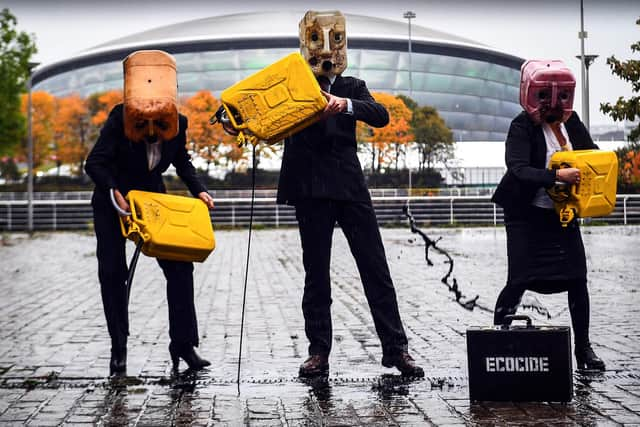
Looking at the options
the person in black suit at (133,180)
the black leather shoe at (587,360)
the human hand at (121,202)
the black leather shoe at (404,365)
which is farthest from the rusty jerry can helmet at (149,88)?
the black leather shoe at (587,360)

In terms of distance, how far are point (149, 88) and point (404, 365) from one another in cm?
200

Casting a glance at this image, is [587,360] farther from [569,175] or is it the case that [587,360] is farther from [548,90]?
[548,90]

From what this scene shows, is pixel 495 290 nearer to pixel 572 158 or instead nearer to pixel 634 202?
pixel 572 158

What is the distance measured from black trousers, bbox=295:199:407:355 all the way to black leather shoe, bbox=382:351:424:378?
121 millimetres

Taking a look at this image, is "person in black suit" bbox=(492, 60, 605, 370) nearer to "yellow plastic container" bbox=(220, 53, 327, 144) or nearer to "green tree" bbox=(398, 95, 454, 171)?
"yellow plastic container" bbox=(220, 53, 327, 144)

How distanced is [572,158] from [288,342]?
2651 mm

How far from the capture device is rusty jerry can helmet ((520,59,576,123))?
587cm

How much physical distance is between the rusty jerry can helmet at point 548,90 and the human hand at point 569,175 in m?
Result: 0.39

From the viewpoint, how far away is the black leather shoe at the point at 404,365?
5.80 m

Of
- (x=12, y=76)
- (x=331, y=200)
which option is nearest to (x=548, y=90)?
(x=331, y=200)

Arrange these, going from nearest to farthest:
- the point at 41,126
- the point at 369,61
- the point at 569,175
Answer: the point at 569,175 < the point at 41,126 < the point at 369,61

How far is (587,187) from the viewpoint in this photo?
5.70 m

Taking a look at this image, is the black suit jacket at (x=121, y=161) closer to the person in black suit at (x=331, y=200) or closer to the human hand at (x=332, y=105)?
the person in black suit at (x=331, y=200)

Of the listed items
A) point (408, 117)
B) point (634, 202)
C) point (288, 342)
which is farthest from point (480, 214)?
point (288, 342)
